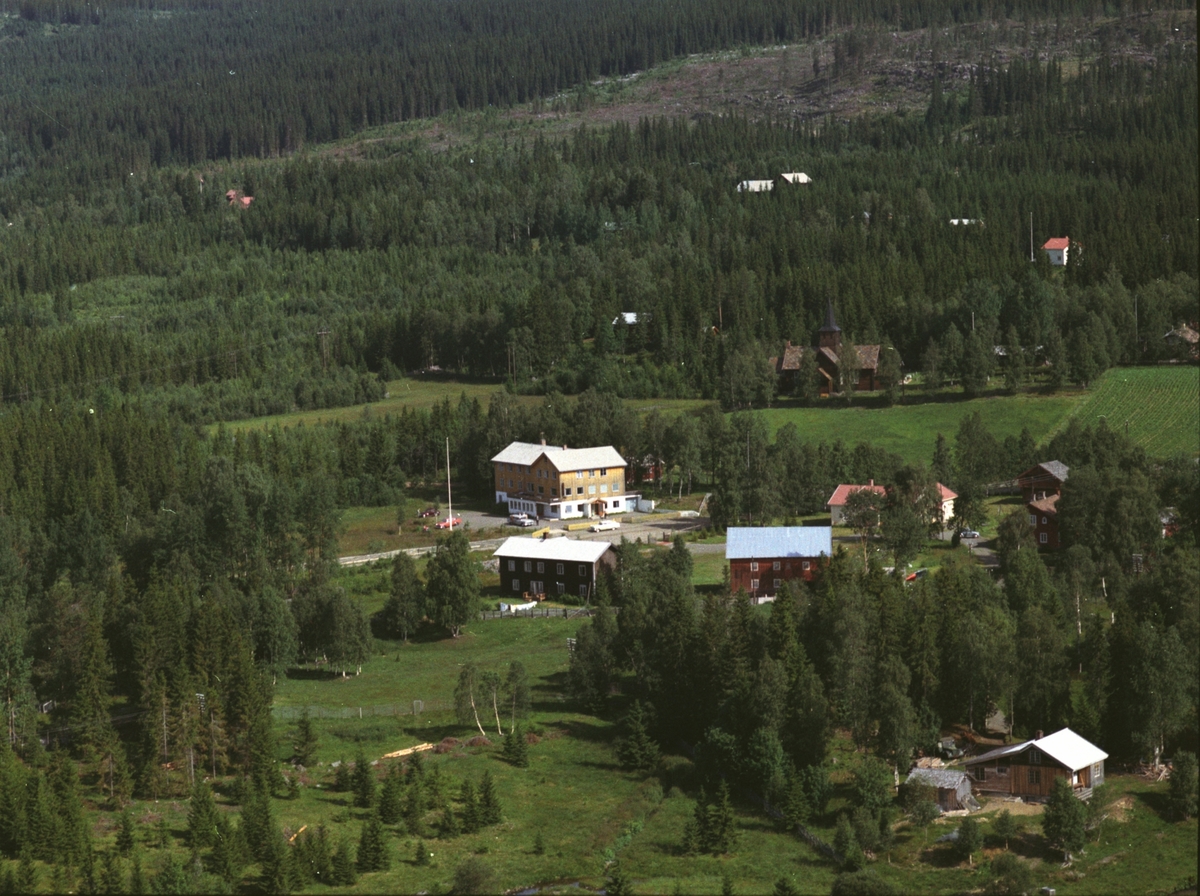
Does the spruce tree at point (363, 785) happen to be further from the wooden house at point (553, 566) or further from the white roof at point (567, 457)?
the white roof at point (567, 457)

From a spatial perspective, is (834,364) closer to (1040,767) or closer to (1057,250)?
(1057,250)

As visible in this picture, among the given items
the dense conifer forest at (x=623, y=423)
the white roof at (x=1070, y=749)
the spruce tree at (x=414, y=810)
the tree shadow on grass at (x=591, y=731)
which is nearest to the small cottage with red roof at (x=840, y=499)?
the dense conifer forest at (x=623, y=423)

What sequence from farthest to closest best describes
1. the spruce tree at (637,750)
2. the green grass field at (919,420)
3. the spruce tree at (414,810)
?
the green grass field at (919,420), the spruce tree at (637,750), the spruce tree at (414,810)

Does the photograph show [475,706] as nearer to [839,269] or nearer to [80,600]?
[80,600]

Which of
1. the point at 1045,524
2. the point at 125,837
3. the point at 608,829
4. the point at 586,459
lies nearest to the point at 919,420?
the point at 586,459

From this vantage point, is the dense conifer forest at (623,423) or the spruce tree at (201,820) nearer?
the spruce tree at (201,820)

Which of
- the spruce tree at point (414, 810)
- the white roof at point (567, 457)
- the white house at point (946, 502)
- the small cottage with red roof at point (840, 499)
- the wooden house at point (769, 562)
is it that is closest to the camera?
the spruce tree at point (414, 810)
